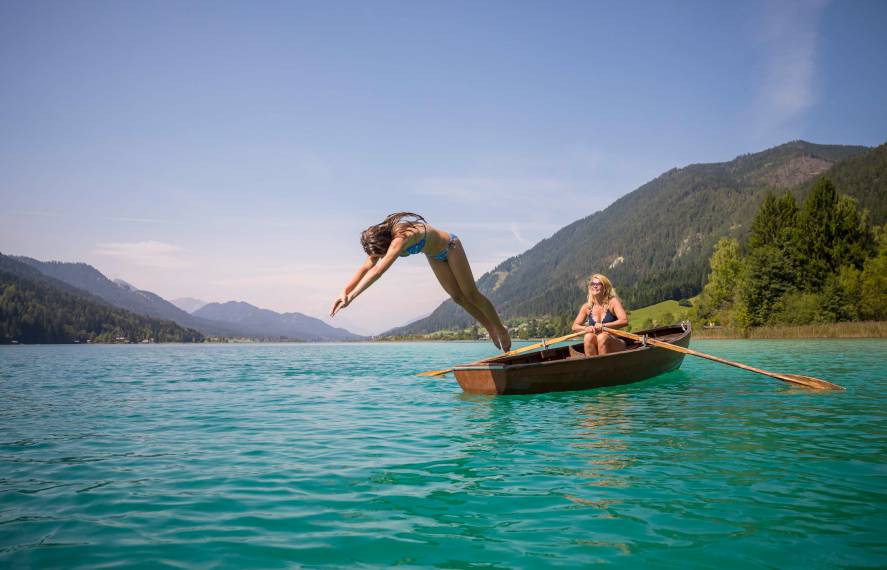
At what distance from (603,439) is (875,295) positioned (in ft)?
231

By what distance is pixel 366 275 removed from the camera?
24.5 feet

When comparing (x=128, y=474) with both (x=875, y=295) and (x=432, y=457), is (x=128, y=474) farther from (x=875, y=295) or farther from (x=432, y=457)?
(x=875, y=295)

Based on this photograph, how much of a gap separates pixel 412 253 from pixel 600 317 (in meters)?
8.31

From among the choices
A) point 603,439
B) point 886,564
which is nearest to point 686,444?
point 603,439

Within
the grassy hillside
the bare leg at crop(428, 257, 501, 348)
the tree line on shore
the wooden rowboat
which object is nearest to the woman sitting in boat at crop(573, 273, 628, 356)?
the wooden rowboat

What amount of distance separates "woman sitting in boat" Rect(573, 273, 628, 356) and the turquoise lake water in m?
2.92

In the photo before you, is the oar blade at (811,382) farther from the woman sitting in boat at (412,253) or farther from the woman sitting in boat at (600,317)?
the woman sitting in boat at (412,253)

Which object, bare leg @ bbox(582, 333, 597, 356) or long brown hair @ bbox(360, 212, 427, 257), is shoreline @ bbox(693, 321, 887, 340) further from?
long brown hair @ bbox(360, 212, 427, 257)

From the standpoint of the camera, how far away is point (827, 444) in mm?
7812

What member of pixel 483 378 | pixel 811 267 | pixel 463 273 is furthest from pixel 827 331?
pixel 463 273

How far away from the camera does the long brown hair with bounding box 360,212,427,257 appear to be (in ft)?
27.0

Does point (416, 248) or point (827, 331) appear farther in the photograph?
point (827, 331)

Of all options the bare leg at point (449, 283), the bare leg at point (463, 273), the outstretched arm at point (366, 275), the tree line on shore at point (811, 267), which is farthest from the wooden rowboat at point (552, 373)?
the tree line on shore at point (811, 267)

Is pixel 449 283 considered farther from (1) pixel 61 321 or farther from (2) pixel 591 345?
(1) pixel 61 321
